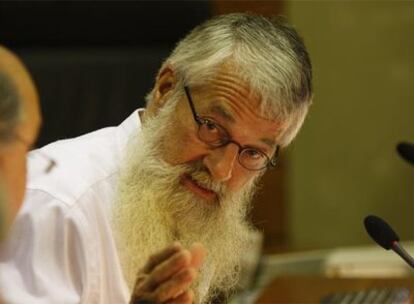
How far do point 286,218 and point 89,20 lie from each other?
5.61 feet

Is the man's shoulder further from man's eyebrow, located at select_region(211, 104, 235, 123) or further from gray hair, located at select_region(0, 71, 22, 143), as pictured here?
gray hair, located at select_region(0, 71, 22, 143)

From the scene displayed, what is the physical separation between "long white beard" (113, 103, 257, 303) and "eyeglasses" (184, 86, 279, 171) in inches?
2.1

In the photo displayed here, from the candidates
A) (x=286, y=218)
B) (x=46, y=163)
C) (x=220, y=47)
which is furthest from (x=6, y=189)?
(x=286, y=218)

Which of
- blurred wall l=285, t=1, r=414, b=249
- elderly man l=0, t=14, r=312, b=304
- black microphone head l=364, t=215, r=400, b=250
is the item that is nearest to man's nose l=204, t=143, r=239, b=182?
elderly man l=0, t=14, r=312, b=304

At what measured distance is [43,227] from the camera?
1.42 m

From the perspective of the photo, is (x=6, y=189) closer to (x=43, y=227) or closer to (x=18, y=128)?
(x=18, y=128)

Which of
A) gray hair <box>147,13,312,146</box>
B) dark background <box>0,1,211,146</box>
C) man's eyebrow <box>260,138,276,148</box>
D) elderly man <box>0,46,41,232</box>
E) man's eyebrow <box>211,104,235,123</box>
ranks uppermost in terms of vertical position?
elderly man <box>0,46,41,232</box>

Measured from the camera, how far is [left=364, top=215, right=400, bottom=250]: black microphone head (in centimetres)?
149

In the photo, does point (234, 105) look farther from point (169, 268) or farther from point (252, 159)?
point (169, 268)

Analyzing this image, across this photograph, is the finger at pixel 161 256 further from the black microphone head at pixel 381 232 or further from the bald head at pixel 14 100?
the black microphone head at pixel 381 232

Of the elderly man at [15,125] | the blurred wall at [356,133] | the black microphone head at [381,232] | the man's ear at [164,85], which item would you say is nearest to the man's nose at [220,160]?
the man's ear at [164,85]

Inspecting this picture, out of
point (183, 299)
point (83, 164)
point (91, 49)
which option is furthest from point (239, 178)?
point (91, 49)

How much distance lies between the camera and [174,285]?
1109 millimetres

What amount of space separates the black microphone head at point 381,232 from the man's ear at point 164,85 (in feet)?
1.53
